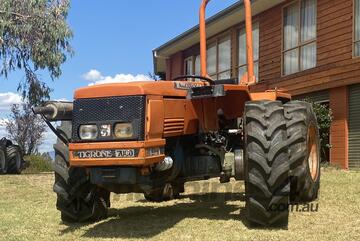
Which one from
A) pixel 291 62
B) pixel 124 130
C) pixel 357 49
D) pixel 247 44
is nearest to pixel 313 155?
pixel 247 44

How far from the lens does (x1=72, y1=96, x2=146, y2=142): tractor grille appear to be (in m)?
5.63

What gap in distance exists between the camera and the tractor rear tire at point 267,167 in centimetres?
578

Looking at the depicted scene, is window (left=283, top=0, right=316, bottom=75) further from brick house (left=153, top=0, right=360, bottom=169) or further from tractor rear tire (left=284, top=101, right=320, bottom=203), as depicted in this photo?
tractor rear tire (left=284, top=101, right=320, bottom=203)

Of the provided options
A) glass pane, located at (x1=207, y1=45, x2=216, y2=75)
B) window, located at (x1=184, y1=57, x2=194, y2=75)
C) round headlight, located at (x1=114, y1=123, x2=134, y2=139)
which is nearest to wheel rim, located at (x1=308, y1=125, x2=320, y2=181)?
round headlight, located at (x1=114, y1=123, x2=134, y2=139)

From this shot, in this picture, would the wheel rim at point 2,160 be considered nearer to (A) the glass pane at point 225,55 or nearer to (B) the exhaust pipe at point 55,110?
(A) the glass pane at point 225,55

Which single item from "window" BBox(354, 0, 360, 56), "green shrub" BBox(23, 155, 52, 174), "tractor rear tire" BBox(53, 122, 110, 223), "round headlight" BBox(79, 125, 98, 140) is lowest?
"green shrub" BBox(23, 155, 52, 174)

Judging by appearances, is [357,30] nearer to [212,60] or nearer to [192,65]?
[212,60]

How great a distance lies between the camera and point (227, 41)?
21.8m

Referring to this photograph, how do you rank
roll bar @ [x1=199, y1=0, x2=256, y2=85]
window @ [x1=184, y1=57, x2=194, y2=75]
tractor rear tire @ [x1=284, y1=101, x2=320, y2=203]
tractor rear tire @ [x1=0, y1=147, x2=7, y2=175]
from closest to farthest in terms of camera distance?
tractor rear tire @ [x1=284, y1=101, x2=320, y2=203], roll bar @ [x1=199, y1=0, x2=256, y2=85], tractor rear tire @ [x1=0, y1=147, x2=7, y2=175], window @ [x1=184, y1=57, x2=194, y2=75]

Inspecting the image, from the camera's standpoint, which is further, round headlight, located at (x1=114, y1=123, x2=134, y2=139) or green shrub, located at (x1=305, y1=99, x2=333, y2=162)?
green shrub, located at (x1=305, y1=99, x2=333, y2=162)

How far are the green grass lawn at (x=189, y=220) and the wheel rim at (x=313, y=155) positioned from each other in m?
0.43

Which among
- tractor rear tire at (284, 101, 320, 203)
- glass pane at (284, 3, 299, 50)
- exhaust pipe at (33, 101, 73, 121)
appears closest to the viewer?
tractor rear tire at (284, 101, 320, 203)

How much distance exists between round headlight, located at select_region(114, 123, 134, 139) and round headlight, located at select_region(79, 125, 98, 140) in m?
0.24

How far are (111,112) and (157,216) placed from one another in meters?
2.08
